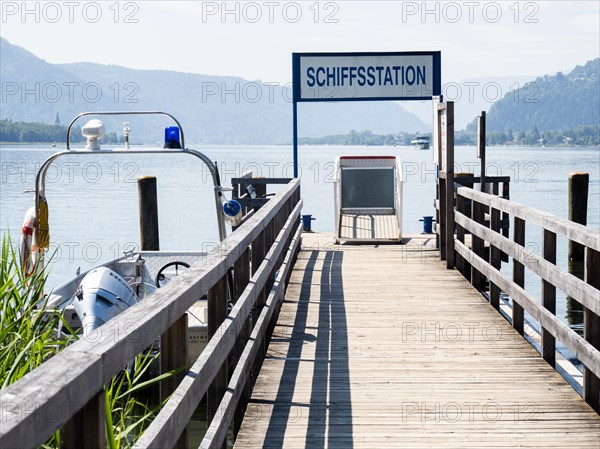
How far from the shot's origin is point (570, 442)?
4969 mm

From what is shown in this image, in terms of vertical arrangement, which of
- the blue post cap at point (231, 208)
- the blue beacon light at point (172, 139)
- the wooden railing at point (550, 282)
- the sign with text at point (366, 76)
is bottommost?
the wooden railing at point (550, 282)

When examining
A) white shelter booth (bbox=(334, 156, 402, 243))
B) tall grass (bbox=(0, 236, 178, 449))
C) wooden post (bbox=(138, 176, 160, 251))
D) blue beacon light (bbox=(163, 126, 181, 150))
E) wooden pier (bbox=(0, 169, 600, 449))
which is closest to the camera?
wooden pier (bbox=(0, 169, 600, 449))

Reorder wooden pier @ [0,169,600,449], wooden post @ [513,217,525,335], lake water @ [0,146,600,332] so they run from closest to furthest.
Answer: wooden pier @ [0,169,600,449]
wooden post @ [513,217,525,335]
lake water @ [0,146,600,332]

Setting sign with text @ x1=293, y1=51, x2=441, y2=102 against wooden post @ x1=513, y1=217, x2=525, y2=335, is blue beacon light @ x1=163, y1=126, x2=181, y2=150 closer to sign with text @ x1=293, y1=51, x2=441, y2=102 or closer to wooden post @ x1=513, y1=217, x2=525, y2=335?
wooden post @ x1=513, y1=217, x2=525, y2=335

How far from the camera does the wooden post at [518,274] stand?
7.57 m

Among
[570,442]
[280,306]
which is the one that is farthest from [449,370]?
[280,306]

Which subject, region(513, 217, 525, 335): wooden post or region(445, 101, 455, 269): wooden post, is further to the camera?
region(445, 101, 455, 269): wooden post

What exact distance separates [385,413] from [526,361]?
167cm

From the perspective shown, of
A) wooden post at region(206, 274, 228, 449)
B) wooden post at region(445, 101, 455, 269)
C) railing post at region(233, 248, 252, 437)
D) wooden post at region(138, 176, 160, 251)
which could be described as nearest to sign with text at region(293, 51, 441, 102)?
wooden post at region(445, 101, 455, 269)

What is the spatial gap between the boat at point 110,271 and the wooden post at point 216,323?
2.91 metres

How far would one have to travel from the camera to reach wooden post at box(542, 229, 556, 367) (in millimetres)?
6457

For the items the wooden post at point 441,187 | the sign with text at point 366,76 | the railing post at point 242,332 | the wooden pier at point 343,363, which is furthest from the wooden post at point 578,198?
the railing post at point 242,332

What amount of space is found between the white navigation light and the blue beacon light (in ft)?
2.21

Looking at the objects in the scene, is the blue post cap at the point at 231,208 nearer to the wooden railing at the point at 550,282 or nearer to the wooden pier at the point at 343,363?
the wooden pier at the point at 343,363
